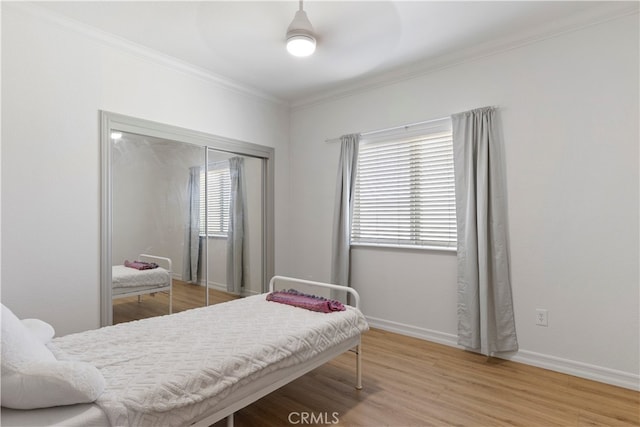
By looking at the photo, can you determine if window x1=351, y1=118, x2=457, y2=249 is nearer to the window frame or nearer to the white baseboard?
the white baseboard

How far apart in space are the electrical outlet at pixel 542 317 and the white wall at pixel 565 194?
0.03m

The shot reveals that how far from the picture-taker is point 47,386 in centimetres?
119

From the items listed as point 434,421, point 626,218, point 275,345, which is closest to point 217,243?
point 275,345

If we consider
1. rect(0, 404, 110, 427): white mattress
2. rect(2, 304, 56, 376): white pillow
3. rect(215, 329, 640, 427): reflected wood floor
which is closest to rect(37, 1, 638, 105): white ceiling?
rect(2, 304, 56, 376): white pillow

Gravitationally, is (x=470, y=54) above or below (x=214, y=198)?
above

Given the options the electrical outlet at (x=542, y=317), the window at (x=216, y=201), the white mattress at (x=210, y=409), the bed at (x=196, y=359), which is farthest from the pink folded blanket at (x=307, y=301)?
the electrical outlet at (x=542, y=317)

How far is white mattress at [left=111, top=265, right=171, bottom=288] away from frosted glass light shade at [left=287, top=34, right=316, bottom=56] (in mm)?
2243

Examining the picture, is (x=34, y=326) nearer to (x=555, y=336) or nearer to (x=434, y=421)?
(x=434, y=421)

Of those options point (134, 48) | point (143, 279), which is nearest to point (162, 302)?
point (143, 279)

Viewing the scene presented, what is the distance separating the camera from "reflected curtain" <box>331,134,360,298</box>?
3859 millimetres

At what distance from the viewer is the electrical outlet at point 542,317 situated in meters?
2.74

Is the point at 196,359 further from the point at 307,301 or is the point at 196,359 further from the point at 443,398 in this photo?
the point at 443,398

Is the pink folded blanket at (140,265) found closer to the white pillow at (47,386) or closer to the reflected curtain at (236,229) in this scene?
the reflected curtain at (236,229)

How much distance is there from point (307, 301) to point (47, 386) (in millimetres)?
1592
